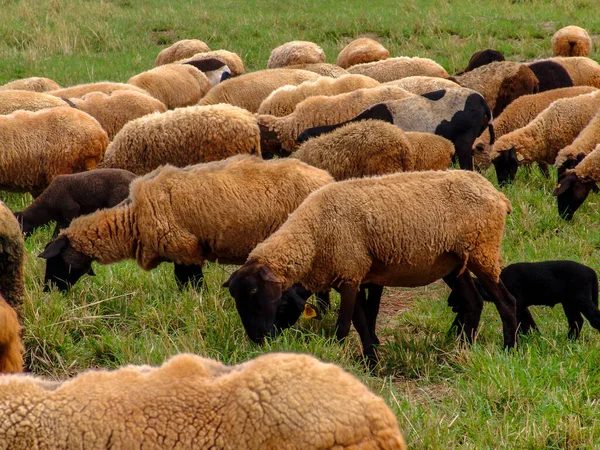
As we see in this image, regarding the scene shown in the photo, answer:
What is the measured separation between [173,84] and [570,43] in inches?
307

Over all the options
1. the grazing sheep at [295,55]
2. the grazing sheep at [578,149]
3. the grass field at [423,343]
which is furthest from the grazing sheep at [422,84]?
the grazing sheep at [295,55]

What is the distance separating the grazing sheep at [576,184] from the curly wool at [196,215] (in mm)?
3205

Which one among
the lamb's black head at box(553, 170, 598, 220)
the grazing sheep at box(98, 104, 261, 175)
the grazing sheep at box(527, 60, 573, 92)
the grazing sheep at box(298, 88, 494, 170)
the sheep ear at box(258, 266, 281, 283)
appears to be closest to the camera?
Result: the sheep ear at box(258, 266, 281, 283)

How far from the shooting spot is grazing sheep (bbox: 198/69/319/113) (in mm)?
12820

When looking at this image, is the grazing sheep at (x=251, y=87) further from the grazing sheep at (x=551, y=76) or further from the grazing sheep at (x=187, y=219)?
the grazing sheep at (x=187, y=219)

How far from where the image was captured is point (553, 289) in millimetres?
6766

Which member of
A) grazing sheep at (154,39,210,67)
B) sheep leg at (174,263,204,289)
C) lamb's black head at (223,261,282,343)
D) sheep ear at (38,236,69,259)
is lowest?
grazing sheep at (154,39,210,67)

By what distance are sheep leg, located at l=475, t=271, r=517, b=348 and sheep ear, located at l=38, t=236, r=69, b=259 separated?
3467 millimetres

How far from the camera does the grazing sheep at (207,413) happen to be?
3207mm

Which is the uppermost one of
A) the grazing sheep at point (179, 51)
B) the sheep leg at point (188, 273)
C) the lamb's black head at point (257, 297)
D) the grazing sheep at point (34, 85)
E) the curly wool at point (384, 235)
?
the curly wool at point (384, 235)

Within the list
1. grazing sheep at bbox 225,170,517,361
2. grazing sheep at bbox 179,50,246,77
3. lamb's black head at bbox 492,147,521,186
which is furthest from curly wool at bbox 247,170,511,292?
grazing sheep at bbox 179,50,246,77

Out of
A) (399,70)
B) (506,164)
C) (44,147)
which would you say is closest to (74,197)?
(44,147)

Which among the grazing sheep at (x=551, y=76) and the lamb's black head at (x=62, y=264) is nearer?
the lamb's black head at (x=62, y=264)

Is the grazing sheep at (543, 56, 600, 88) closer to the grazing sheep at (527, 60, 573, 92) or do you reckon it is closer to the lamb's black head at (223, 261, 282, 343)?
the grazing sheep at (527, 60, 573, 92)
